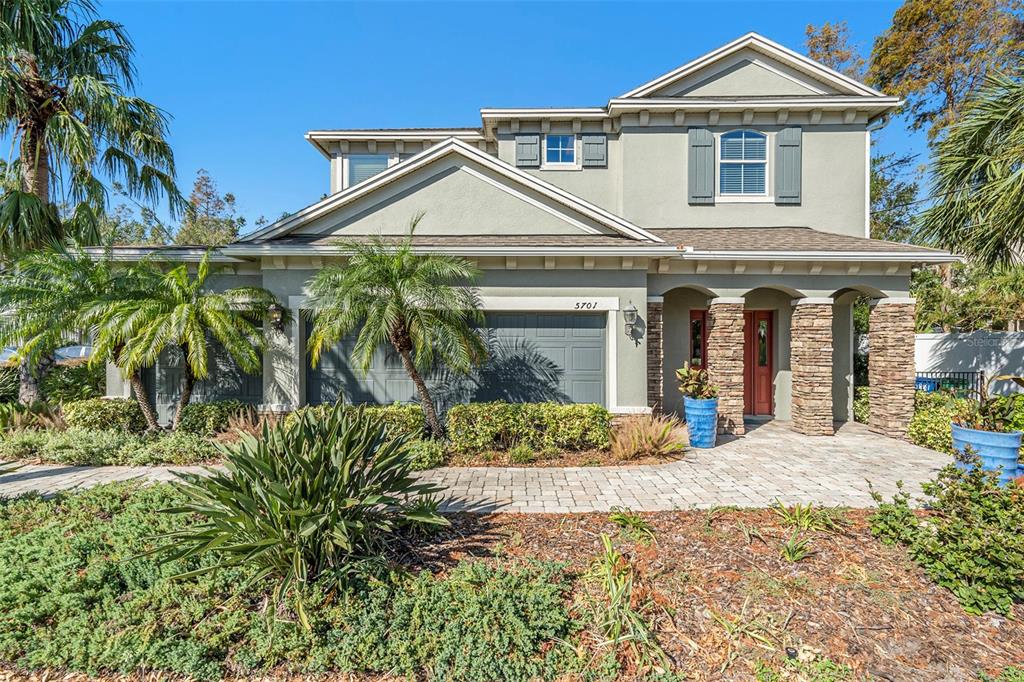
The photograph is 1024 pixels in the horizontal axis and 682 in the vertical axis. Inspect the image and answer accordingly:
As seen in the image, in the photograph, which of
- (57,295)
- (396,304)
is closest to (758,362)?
(396,304)

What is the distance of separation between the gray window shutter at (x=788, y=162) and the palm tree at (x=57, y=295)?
47.1 ft

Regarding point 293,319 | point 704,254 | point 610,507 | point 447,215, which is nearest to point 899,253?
point 704,254

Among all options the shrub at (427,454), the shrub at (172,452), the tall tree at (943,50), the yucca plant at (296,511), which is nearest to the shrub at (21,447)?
the shrub at (172,452)

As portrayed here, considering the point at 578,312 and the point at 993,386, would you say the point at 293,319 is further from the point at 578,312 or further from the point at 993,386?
the point at 993,386

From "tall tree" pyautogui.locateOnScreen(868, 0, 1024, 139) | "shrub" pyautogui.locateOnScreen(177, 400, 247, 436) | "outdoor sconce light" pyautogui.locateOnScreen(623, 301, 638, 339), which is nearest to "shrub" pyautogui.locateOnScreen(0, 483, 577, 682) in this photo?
"shrub" pyautogui.locateOnScreen(177, 400, 247, 436)

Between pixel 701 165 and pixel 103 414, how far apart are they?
14.7 meters

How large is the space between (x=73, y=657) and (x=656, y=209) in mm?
12486

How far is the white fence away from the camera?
12.6 metres

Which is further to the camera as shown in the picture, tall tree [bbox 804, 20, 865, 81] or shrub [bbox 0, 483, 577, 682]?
tall tree [bbox 804, 20, 865, 81]

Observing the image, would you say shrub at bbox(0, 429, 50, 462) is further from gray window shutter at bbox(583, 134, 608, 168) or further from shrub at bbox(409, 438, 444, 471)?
gray window shutter at bbox(583, 134, 608, 168)

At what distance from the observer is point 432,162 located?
9.47m

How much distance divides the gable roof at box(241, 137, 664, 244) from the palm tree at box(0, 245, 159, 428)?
258 cm

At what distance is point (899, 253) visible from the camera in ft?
29.3

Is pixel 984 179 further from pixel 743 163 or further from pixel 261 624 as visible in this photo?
pixel 261 624
